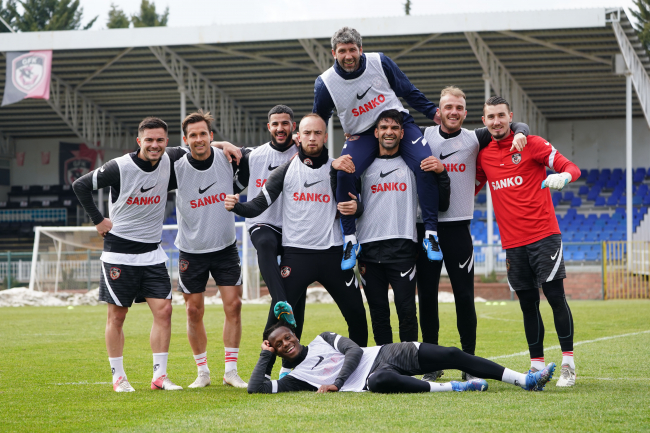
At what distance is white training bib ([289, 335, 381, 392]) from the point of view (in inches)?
223

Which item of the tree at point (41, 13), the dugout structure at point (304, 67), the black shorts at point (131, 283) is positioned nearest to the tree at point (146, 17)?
the tree at point (41, 13)

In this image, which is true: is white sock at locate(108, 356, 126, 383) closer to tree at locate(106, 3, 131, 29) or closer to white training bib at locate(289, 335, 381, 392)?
white training bib at locate(289, 335, 381, 392)

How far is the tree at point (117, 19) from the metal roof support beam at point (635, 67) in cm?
3451

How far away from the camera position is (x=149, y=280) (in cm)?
642

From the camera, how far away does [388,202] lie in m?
6.19

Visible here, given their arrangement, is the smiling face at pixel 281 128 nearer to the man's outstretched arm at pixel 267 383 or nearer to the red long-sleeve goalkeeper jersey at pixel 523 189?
the red long-sleeve goalkeeper jersey at pixel 523 189

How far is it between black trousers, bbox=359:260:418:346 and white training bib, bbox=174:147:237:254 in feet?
4.35

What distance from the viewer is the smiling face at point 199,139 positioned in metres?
6.43

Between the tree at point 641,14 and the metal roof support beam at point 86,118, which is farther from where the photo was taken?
the tree at point 641,14

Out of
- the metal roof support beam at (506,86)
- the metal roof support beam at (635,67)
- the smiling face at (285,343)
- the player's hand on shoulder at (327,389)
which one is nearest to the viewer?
the player's hand on shoulder at (327,389)

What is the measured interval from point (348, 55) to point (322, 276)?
1.82 metres

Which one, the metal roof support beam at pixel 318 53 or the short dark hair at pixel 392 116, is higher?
the metal roof support beam at pixel 318 53

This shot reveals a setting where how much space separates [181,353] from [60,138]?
30.6 metres

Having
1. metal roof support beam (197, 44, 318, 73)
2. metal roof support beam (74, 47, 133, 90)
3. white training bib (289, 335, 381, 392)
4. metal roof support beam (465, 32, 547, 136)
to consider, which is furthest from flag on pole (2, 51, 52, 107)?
white training bib (289, 335, 381, 392)
